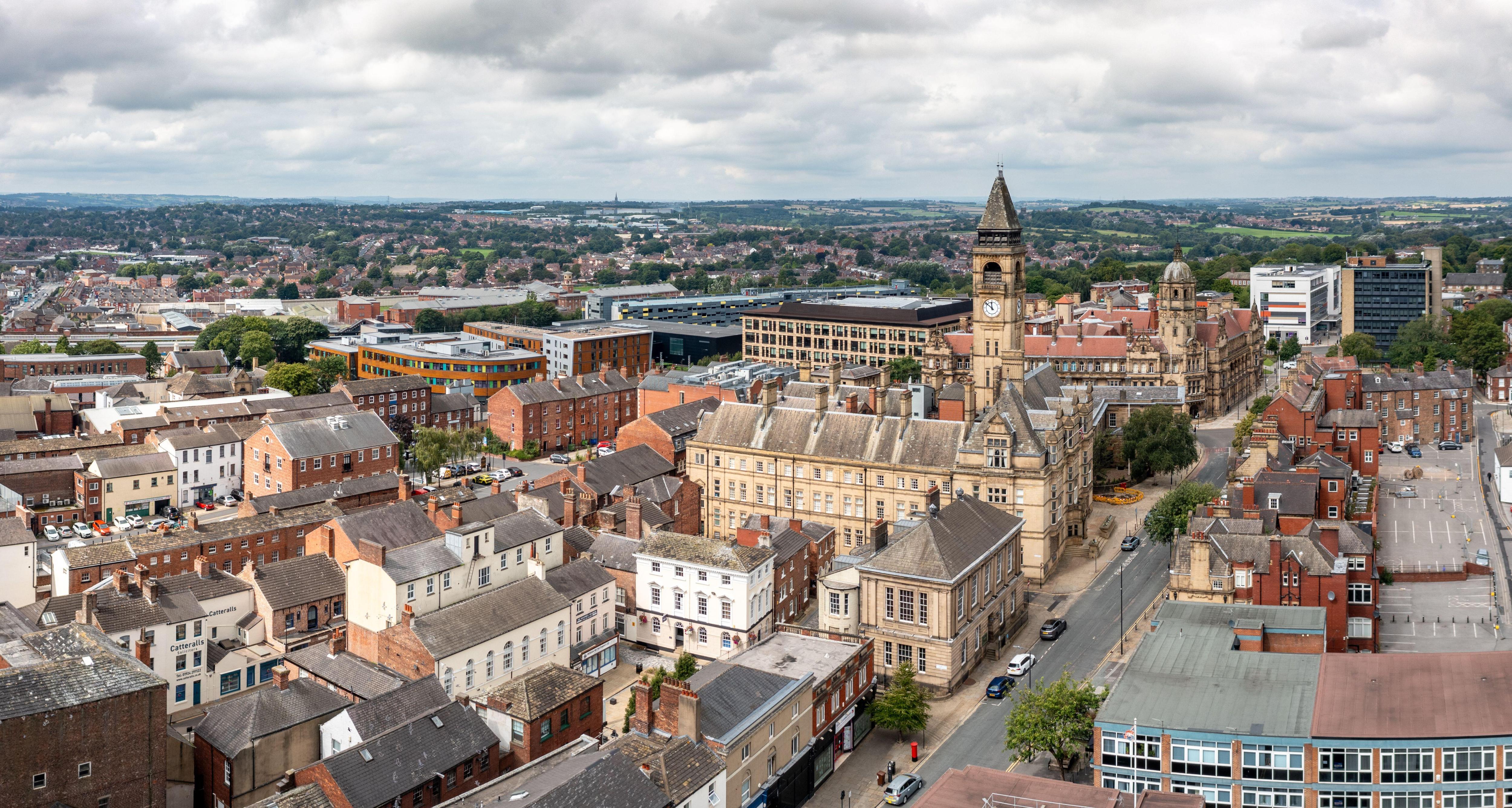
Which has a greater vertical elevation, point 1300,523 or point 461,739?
point 1300,523

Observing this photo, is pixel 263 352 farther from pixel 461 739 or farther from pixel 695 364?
pixel 461 739

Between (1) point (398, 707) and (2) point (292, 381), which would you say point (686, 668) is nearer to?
(1) point (398, 707)

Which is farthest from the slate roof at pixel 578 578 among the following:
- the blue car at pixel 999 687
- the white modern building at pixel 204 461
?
the white modern building at pixel 204 461

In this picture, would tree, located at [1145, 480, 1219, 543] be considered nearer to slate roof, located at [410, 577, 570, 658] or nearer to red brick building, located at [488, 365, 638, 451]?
slate roof, located at [410, 577, 570, 658]

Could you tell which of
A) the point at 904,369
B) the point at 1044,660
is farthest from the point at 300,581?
the point at 904,369

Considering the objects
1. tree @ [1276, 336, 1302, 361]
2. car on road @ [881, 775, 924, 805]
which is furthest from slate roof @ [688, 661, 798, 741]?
tree @ [1276, 336, 1302, 361]

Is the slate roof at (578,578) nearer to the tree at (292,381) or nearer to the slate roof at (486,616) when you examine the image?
the slate roof at (486,616)

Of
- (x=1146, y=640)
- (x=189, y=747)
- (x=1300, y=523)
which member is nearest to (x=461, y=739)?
(x=189, y=747)
